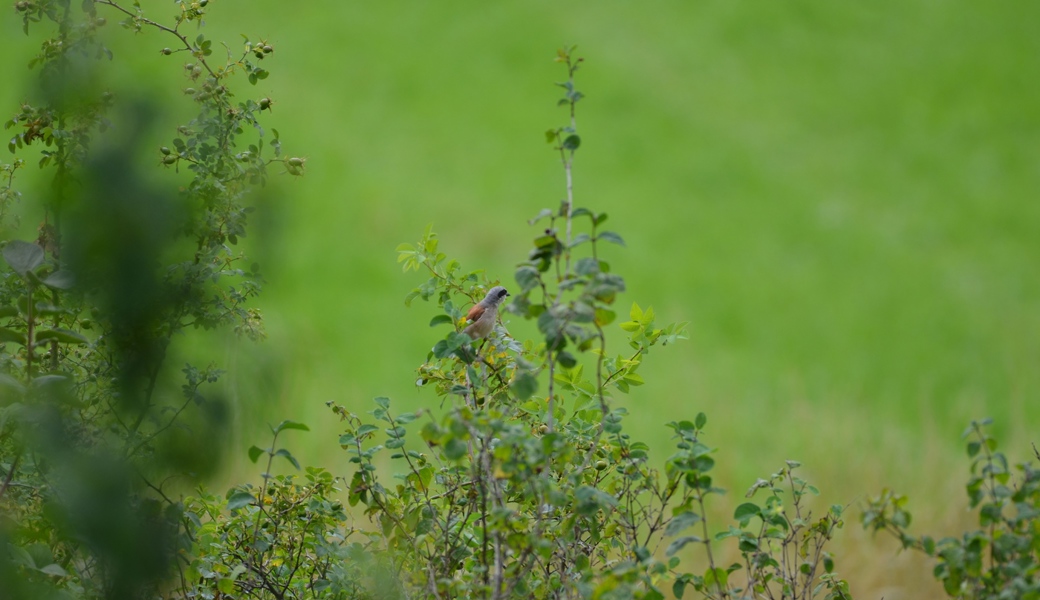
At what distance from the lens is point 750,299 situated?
10.1m

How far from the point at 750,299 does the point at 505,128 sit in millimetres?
3820

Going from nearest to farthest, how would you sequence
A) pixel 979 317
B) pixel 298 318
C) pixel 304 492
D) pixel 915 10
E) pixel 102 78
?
pixel 102 78 → pixel 304 492 → pixel 298 318 → pixel 979 317 → pixel 915 10

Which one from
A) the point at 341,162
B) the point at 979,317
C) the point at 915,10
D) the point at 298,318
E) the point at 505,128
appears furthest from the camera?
the point at 915,10

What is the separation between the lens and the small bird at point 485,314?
3.01m

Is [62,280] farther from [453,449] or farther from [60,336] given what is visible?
[453,449]

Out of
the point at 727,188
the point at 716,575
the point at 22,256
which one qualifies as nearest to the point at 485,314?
the point at 716,575

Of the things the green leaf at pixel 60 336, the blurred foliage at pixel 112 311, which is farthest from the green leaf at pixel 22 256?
the green leaf at pixel 60 336

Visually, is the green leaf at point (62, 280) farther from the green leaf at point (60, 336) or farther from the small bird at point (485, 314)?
the small bird at point (485, 314)

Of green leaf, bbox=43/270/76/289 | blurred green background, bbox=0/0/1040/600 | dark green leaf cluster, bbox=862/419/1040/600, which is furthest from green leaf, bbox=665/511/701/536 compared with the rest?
blurred green background, bbox=0/0/1040/600

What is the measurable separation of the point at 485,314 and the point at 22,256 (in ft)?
5.39

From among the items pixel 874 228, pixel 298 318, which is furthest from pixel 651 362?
pixel 874 228

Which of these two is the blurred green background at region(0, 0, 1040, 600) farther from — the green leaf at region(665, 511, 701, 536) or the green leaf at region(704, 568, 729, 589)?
the green leaf at region(665, 511, 701, 536)

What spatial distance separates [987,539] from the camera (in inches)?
64.2

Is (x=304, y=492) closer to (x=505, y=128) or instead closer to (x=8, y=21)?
(x=8, y=21)
